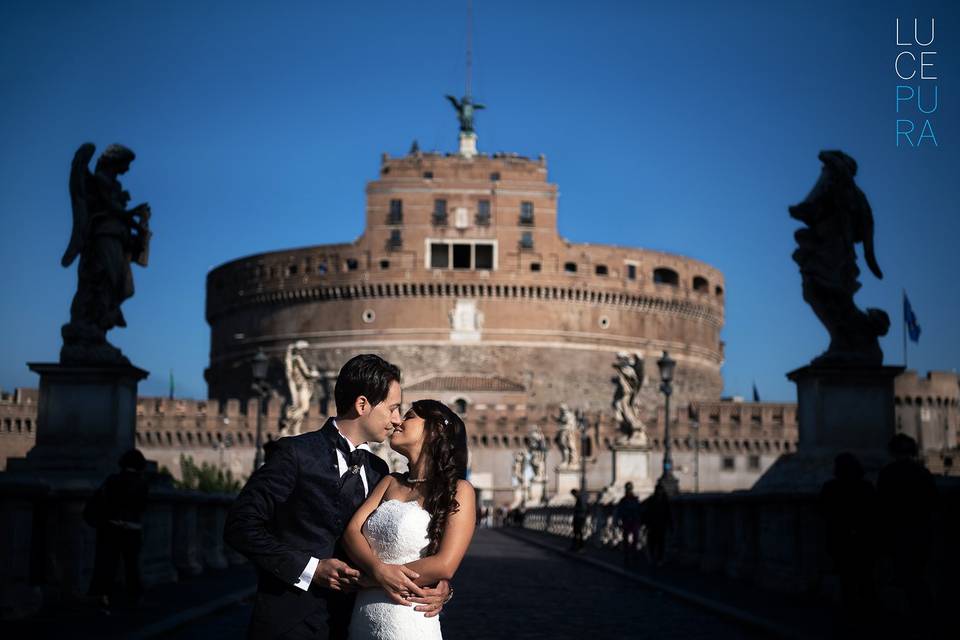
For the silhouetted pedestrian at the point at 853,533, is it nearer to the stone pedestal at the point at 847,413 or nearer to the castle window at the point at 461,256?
the stone pedestal at the point at 847,413

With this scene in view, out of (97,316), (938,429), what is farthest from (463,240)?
(97,316)

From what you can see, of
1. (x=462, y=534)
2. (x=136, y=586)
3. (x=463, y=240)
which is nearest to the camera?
(x=462, y=534)

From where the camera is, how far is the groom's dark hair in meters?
3.46

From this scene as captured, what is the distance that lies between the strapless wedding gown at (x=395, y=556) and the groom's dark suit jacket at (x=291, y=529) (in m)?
0.21

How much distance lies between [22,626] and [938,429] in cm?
5754

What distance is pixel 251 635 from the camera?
3.38 meters

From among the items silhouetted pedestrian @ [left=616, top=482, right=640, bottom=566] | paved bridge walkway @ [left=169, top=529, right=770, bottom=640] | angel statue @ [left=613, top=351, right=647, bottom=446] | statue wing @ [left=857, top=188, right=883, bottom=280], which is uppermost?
statue wing @ [left=857, top=188, right=883, bottom=280]

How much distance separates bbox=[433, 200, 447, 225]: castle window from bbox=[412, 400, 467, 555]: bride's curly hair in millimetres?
61988

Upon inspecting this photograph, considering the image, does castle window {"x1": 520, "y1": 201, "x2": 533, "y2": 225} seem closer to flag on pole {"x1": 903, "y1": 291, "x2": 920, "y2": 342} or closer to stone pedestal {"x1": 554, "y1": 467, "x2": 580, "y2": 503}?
flag on pole {"x1": 903, "y1": 291, "x2": 920, "y2": 342}

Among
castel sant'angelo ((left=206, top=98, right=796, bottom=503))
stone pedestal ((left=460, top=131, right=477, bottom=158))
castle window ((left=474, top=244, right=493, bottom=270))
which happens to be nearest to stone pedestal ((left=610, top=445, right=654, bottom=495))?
castel sant'angelo ((left=206, top=98, right=796, bottom=503))

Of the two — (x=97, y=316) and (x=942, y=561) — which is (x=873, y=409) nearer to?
(x=942, y=561)

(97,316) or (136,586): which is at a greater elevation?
(97,316)

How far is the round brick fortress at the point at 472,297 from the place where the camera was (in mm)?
62844

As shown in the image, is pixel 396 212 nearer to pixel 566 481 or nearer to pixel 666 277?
pixel 666 277
